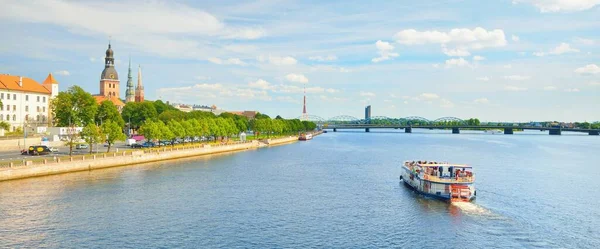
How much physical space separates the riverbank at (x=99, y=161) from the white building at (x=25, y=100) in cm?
3092

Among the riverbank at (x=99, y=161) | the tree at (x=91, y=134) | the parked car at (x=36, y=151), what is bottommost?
the riverbank at (x=99, y=161)

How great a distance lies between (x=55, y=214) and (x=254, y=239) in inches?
650

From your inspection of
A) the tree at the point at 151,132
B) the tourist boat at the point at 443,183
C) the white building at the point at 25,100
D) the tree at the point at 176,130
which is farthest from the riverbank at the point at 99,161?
the tourist boat at the point at 443,183

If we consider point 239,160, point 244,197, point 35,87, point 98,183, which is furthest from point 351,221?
point 35,87

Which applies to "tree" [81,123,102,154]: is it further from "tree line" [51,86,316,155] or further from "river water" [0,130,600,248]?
"river water" [0,130,600,248]

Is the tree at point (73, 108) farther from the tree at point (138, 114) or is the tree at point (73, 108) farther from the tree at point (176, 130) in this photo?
the tree at point (138, 114)

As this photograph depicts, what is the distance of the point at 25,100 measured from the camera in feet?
359

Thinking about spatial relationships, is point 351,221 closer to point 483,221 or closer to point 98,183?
point 483,221

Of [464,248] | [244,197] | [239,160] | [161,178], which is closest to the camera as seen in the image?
[464,248]

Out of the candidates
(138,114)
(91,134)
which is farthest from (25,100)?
(91,134)

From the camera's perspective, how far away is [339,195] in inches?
2047

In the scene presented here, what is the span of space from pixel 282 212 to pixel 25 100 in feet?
291

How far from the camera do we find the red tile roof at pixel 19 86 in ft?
341

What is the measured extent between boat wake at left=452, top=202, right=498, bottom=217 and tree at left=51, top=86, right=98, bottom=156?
88.8 metres
